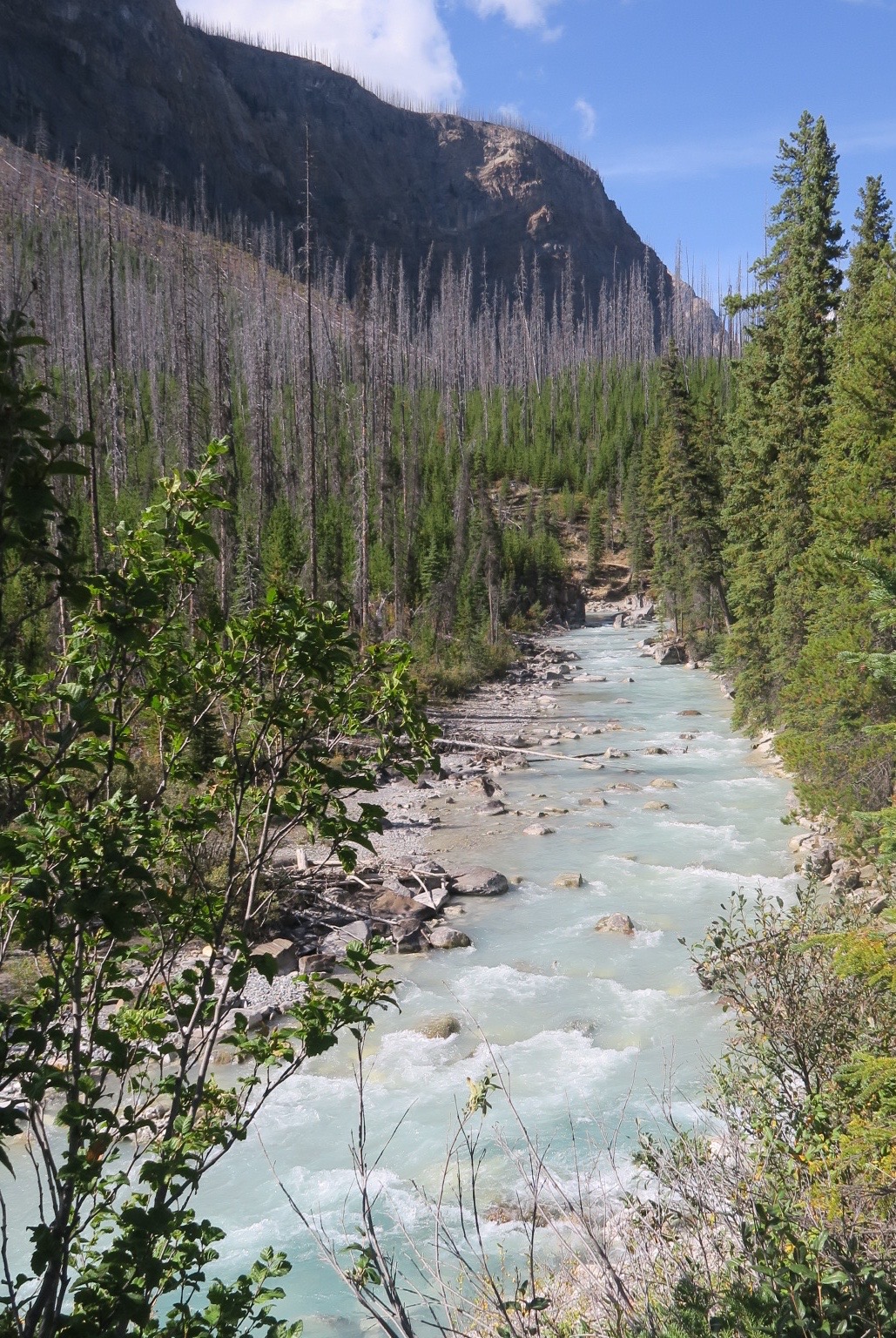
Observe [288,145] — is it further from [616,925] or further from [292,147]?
[616,925]

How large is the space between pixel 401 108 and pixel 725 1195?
181981 mm

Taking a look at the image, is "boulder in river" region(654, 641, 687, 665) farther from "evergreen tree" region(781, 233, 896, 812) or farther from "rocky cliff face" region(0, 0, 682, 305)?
"rocky cliff face" region(0, 0, 682, 305)

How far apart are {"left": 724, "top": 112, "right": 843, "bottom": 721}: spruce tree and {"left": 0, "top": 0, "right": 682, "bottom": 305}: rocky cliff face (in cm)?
9184

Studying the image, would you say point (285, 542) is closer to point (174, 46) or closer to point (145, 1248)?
point (145, 1248)

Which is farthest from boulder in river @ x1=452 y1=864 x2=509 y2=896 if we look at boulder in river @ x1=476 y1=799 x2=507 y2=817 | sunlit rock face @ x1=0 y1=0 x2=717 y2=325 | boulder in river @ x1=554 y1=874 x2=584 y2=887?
sunlit rock face @ x1=0 y1=0 x2=717 y2=325

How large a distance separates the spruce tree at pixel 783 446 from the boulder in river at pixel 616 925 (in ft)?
24.7

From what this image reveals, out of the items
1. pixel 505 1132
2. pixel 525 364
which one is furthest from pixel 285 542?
pixel 525 364

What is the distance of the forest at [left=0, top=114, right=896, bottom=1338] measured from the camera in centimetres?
278

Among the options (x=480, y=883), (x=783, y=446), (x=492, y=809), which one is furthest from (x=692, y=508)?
(x=480, y=883)

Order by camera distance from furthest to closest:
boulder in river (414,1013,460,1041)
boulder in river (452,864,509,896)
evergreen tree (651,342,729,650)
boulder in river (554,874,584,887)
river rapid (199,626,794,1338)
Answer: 1. evergreen tree (651,342,729,650)
2. boulder in river (554,874,584,887)
3. boulder in river (452,864,509,896)
4. boulder in river (414,1013,460,1041)
5. river rapid (199,626,794,1338)

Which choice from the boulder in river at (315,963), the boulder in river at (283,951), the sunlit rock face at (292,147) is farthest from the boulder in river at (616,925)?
the sunlit rock face at (292,147)

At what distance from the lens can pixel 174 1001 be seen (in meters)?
3.44

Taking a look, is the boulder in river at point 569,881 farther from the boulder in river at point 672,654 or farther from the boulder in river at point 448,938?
the boulder in river at point 672,654

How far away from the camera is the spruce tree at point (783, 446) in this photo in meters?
20.5
